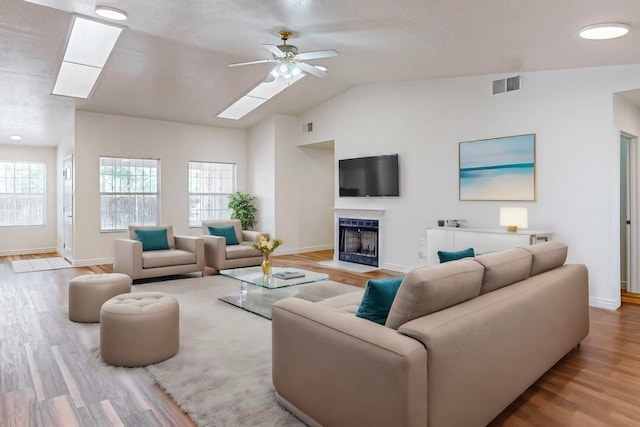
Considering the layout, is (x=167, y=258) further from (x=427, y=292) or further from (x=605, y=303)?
(x=605, y=303)

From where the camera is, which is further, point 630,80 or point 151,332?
point 630,80

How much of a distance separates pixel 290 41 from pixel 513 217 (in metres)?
3.51

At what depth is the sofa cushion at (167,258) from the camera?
571cm

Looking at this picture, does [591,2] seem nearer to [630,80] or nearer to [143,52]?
[630,80]

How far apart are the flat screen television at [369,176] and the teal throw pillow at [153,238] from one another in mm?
3300

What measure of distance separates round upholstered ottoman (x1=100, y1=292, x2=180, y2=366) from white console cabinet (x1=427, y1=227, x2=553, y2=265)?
386 centimetres

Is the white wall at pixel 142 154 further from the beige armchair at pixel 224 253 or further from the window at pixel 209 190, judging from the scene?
the beige armchair at pixel 224 253

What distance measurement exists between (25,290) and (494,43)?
21.2 ft

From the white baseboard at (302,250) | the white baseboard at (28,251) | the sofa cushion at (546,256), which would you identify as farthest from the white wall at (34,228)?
the sofa cushion at (546,256)

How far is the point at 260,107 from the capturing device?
8086 mm

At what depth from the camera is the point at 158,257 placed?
5777 millimetres

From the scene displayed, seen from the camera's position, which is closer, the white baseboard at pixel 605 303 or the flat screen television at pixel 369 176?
the white baseboard at pixel 605 303

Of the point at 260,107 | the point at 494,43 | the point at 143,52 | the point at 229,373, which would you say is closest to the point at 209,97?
the point at 260,107

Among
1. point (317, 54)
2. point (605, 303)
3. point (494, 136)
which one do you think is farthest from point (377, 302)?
point (494, 136)
